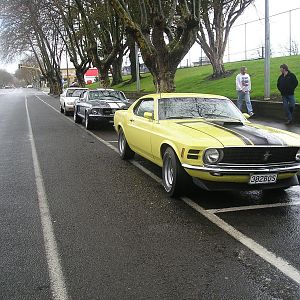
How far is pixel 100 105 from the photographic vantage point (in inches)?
589

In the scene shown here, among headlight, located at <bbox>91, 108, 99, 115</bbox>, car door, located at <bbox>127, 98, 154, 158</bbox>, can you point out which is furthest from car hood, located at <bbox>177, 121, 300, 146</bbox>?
headlight, located at <bbox>91, 108, 99, 115</bbox>

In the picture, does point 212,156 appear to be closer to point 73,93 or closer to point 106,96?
point 106,96

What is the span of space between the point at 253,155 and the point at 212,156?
0.53m

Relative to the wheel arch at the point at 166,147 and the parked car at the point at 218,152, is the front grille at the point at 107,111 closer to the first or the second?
the parked car at the point at 218,152

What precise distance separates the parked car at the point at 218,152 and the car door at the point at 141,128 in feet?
0.25

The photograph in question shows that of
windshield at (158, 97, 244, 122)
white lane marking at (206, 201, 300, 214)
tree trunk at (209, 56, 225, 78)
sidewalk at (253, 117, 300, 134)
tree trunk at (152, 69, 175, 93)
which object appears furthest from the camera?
tree trunk at (209, 56, 225, 78)

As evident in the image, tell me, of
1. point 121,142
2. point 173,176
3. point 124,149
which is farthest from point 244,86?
point 173,176

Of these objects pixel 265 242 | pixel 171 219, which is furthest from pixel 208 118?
pixel 265 242

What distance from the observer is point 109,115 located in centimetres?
1502

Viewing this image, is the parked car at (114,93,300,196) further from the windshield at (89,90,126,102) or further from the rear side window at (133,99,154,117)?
the windshield at (89,90,126,102)

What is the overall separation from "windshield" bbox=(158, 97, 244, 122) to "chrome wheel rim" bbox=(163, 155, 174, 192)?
985 mm

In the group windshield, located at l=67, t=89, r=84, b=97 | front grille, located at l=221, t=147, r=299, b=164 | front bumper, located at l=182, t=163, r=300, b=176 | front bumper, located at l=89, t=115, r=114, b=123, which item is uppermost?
windshield, located at l=67, t=89, r=84, b=97

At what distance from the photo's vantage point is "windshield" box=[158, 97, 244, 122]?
24.1ft

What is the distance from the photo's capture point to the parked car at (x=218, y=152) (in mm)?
5676
